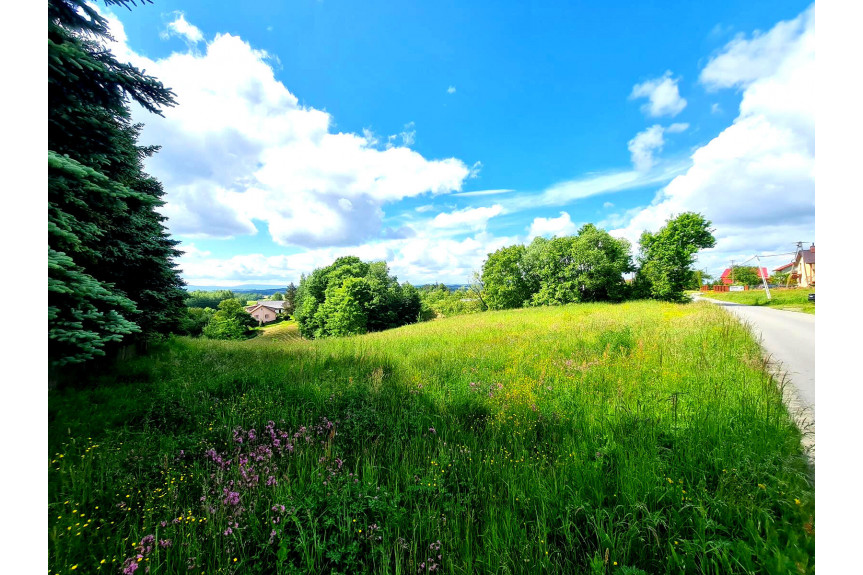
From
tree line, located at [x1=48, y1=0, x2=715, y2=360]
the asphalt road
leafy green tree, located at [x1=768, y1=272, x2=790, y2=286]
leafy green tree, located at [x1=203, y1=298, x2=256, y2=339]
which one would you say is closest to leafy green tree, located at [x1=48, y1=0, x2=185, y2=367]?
tree line, located at [x1=48, y1=0, x2=715, y2=360]

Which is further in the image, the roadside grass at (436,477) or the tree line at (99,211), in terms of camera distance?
the tree line at (99,211)

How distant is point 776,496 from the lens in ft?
7.34

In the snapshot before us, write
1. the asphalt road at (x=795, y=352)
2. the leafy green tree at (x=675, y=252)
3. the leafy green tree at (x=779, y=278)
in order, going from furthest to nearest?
the leafy green tree at (x=779, y=278), the leafy green tree at (x=675, y=252), the asphalt road at (x=795, y=352)

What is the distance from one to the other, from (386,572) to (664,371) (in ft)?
18.3

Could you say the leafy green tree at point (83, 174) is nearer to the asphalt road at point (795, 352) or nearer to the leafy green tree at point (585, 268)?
the asphalt road at point (795, 352)

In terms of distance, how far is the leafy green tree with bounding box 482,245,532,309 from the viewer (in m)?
36.8

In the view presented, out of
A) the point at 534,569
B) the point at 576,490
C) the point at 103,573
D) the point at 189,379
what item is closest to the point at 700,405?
the point at 576,490

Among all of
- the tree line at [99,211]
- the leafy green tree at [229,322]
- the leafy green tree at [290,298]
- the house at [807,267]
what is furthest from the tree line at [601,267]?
the leafy green tree at [290,298]

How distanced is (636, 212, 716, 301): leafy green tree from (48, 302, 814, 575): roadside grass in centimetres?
2652

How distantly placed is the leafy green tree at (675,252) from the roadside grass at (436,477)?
2652 centimetres

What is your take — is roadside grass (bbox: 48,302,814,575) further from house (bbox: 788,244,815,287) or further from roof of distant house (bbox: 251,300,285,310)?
roof of distant house (bbox: 251,300,285,310)

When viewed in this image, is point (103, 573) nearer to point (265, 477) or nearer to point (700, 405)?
point (265, 477)

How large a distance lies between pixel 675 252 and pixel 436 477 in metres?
32.3

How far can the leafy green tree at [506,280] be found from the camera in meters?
36.8
